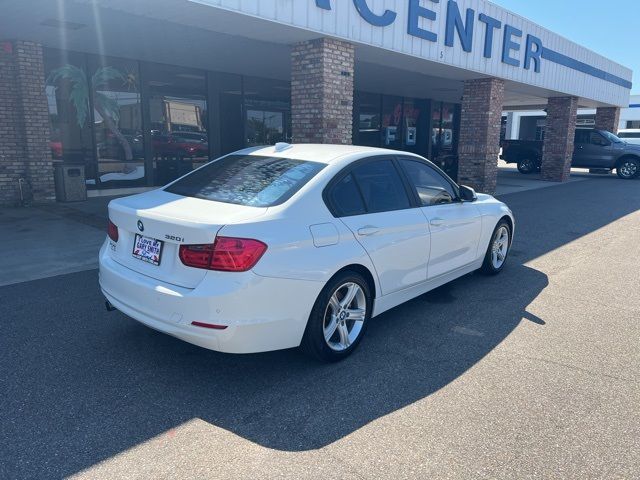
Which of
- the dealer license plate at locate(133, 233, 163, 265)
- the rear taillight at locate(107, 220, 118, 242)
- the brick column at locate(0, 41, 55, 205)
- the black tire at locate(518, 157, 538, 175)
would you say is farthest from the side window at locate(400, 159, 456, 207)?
the black tire at locate(518, 157, 538, 175)

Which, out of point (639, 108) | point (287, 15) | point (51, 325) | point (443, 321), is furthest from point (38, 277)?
point (639, 108)

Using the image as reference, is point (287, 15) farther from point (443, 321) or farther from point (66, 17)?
point (443, 321)

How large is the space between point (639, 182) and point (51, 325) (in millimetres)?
22391

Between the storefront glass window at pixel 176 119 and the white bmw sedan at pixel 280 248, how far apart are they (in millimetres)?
9960

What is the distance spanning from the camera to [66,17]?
27.2 feet

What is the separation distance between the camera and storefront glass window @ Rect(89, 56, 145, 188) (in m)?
12.4

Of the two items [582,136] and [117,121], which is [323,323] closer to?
[117,121]

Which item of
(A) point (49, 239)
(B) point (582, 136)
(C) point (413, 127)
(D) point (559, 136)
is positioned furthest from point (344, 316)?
(B) point (582, 136)

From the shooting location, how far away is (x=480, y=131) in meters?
14.2

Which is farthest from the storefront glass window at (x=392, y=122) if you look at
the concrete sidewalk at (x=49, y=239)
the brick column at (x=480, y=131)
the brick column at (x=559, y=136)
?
the concrete sidewalk at (x=49, y=239)

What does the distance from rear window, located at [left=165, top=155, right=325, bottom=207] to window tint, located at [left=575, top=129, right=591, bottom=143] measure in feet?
71.4

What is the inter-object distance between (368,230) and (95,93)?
10815 millimetres

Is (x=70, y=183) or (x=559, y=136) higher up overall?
(x=559, y=136)

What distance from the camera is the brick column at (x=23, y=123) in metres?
10.3
